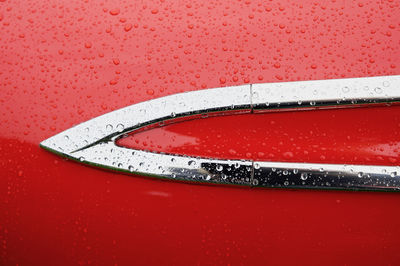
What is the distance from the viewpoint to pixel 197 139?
867 millimetres

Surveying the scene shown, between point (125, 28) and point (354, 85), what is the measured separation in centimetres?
60

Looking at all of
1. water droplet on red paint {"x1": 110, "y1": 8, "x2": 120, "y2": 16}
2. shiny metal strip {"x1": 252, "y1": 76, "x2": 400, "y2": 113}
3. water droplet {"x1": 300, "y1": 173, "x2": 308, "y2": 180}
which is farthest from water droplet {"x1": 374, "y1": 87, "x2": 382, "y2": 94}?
water droplet on red paint {"x1": 110, "y1": 8, "x2": 120, "y2": 16}

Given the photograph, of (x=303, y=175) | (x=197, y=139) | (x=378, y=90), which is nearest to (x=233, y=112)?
(x=197, y=139)

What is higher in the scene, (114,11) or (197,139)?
(114,11)

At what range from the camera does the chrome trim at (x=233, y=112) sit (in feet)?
2.76

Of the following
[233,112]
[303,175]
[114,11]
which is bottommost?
[303,175]

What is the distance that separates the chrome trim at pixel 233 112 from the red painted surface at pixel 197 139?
0.02 metres

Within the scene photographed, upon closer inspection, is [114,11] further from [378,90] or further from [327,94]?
[378,90]

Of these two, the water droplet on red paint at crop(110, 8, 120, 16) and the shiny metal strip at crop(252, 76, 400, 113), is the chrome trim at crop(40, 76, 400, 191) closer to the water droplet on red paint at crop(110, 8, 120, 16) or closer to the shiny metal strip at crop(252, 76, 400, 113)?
the shiny metal strip at crop(252, 76, 400, 113)

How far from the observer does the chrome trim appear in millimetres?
840

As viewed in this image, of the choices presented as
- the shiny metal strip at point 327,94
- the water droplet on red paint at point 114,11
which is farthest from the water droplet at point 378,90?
the water droplet on red paint at point 114,11

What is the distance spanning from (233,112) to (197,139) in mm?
114

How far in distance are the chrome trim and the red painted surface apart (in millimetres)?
25

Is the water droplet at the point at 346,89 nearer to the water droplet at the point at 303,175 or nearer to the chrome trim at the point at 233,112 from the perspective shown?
the chrome trim at the point at 233,112
